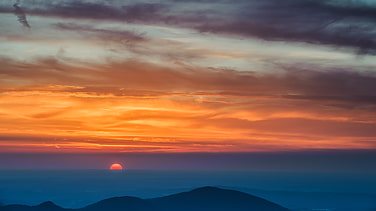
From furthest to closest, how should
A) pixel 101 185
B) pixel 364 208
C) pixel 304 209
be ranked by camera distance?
pixel 101 185
pixel 304 209
pixel 364 208

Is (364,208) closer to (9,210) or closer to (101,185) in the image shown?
(101,185)

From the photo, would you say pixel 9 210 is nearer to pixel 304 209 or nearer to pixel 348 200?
pixel 304 209

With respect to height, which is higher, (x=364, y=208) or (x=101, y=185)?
(x=101, y=185)

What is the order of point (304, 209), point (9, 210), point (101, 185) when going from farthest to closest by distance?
point (9, 210) < point (101, 185) < point (304, 209)

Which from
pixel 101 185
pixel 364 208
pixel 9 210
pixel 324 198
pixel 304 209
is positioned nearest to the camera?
pixel 364 208

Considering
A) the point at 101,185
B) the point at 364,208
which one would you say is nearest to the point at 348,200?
the point at 364,208

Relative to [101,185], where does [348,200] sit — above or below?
below

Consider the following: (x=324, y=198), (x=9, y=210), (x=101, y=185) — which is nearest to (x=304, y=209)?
(x=324, y=198)

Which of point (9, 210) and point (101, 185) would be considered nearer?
point (101, 185)

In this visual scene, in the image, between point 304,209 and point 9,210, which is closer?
point 304,209
